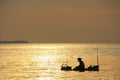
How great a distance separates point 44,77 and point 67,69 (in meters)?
9.80

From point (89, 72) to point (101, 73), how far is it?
1.87 metres

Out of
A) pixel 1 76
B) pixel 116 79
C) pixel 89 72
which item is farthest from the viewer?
pixel 89 72

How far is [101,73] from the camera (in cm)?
5969

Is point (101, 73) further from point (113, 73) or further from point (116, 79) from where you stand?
point (116, 79)

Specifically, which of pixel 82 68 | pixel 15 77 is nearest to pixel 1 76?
pixel 15 77

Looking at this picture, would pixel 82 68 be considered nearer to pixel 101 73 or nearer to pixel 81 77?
pixel 101 73

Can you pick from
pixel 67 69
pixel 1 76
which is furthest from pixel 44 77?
pixel 67 69

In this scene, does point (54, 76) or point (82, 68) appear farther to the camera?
point (82, 68)

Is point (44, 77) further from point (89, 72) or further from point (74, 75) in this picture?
point (89, 72)

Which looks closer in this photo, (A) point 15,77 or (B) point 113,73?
(A) point 15,77

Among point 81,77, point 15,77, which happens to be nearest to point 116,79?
point 81,77

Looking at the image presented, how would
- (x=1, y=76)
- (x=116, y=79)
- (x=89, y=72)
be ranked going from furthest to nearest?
(x=89, y=72)
(x=1, y=76)
(x=116, y=79)

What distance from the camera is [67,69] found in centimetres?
6425

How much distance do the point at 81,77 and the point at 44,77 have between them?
4311 millimetres
